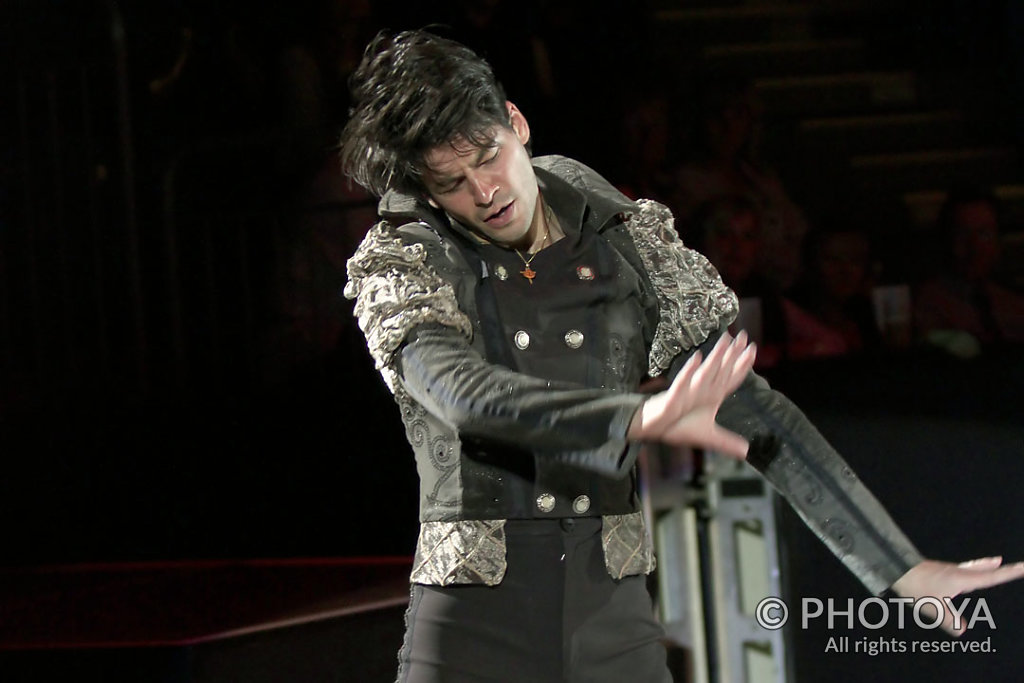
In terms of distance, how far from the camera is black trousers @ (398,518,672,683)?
1479 mm

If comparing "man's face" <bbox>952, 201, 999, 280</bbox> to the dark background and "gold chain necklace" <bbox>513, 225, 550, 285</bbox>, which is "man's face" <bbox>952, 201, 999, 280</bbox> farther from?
"gold chain necklace" <bbox>513, 225, 550, 285</bbox>

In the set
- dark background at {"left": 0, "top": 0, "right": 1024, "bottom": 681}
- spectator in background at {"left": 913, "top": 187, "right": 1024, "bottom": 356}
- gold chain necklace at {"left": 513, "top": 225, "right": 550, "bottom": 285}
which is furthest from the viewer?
dark background at {"left": 0, "top": 0, "right": 1024, "bottom": 681}

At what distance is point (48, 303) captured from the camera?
3.51 meters

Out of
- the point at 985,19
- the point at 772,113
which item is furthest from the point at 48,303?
the point at 985,19

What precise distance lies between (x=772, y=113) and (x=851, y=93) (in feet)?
1.26

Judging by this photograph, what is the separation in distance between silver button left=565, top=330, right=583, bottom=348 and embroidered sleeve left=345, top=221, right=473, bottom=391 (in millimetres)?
115

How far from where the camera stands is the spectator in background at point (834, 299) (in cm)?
327

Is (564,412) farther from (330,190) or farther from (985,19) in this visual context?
(985,19)

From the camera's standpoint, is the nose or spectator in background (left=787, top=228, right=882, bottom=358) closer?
the nose

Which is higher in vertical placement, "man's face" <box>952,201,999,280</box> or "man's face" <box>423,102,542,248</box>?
"man's face" <box>952,201,999,280</box>

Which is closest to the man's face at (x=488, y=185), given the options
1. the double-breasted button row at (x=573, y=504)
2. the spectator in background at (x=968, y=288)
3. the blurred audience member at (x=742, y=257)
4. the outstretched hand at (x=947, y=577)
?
the double-breasted button row at (x=573, y=504)

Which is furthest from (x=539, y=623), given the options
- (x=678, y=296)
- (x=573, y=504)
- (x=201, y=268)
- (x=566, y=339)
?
(x=201, y=268)

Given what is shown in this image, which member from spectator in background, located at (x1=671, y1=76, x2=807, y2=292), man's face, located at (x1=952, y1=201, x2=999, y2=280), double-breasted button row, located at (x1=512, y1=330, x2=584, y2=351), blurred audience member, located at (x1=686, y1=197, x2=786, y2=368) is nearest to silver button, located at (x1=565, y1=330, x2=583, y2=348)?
double-breasted button row, located at (x1=512, y1=330, x2=584, y2=351)

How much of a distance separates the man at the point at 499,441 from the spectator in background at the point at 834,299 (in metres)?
1.71
